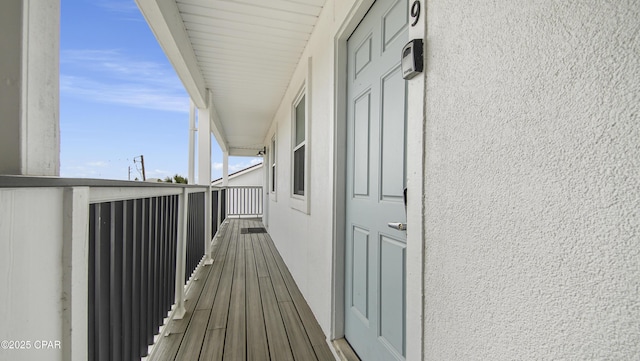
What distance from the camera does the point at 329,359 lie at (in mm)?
1741

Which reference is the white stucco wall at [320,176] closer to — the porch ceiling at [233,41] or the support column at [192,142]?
the porch ceiling at [233,41]

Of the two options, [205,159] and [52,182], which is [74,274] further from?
[205,159]

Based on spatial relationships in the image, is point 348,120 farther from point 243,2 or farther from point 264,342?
point 264,342

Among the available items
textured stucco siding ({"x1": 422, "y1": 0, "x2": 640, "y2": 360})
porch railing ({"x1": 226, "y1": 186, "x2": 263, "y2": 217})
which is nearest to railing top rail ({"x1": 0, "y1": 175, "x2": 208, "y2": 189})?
textured stucco siding ({"x1": 422, "y1": 0, "x2": 640, "y2": 360})

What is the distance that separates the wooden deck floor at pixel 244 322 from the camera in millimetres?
1794

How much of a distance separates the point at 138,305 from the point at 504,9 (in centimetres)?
179

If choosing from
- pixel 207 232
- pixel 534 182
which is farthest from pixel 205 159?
pixel 534 182

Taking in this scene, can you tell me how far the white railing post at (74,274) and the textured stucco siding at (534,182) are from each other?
1.01 metres

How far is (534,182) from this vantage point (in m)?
0.57

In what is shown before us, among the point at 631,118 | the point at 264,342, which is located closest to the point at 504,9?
the point at 631,118

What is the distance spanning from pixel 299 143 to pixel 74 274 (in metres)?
2.64

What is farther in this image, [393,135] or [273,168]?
[273,168]

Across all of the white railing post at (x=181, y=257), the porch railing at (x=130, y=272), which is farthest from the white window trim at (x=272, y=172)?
the porch railing at (x=130, y=272)

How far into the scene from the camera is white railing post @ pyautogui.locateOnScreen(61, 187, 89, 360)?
0.72 m
